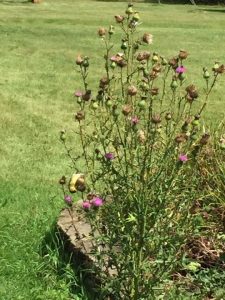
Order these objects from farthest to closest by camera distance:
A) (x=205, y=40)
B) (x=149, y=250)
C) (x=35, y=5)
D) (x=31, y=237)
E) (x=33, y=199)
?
(x=35, y=5), (x=205, y=40), (x=33, y=199), (x=31, y=237), (x=149, y=250)

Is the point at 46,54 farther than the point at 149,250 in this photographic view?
Yes

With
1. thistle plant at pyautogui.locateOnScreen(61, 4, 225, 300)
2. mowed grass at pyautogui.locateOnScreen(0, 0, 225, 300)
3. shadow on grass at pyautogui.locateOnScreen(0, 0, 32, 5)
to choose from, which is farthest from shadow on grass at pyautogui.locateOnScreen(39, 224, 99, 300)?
shadow on grass at pyautogui.locateOnScreen(0, 0, 32, 5)

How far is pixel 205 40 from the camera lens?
53.1 feet

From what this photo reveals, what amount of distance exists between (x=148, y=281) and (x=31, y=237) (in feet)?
4.52

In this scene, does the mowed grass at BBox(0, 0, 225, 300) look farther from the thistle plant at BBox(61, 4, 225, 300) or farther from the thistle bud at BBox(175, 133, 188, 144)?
the thistle bud at BBox(175, 133, 188, 144)

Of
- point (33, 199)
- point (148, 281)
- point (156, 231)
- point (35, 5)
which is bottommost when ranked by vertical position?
point (35, 5)

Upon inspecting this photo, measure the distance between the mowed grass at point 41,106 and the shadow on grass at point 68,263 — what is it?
17 mm

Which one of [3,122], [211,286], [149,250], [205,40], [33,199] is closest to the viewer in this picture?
[149,250]

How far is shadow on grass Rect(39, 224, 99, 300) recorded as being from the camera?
3.71m

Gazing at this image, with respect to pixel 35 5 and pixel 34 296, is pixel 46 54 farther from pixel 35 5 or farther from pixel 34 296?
pixel 35 5

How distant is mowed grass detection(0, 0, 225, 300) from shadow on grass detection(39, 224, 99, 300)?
2 centimetres

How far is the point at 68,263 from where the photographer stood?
3.92m

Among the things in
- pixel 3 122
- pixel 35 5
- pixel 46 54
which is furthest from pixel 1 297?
pixel 35 5

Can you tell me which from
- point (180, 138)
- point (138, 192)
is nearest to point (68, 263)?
point (138, 192)
